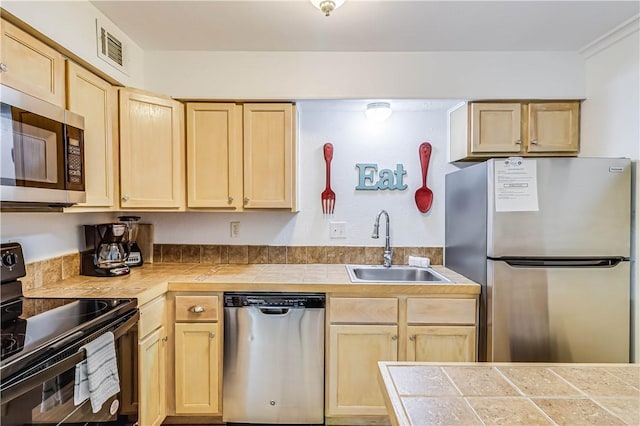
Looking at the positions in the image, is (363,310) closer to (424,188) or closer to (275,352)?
(275,352)

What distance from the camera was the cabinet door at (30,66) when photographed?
1.32 m

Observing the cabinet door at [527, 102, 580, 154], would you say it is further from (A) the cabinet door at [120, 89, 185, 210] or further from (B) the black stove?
(B) the black stove

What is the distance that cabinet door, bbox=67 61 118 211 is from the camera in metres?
1.70

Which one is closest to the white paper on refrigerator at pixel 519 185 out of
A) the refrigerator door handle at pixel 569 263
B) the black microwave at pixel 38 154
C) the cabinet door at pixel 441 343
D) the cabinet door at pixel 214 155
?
the refrigerator door handle at pixel 569 263

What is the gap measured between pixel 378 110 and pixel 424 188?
0.66 metres

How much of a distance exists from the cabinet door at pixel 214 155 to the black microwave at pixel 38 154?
712 millimetres

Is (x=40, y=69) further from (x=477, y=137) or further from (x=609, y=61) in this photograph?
(x=609, y=61)

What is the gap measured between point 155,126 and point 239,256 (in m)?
1.03

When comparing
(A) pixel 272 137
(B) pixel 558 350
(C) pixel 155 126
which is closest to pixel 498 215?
(B) pixel 558 350

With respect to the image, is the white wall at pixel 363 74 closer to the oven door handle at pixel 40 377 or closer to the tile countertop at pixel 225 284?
the tile countertop at pixel 225 284

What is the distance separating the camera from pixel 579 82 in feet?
7.20

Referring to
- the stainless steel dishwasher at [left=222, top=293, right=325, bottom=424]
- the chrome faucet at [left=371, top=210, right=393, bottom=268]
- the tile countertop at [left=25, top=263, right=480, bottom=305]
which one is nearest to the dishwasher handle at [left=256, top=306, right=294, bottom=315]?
the stainless steel dishwasher at [left=222, top=293, right=325, bottom=424]

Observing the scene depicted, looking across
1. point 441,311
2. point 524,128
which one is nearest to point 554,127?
point 524,128

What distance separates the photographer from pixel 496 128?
2.22 meters
